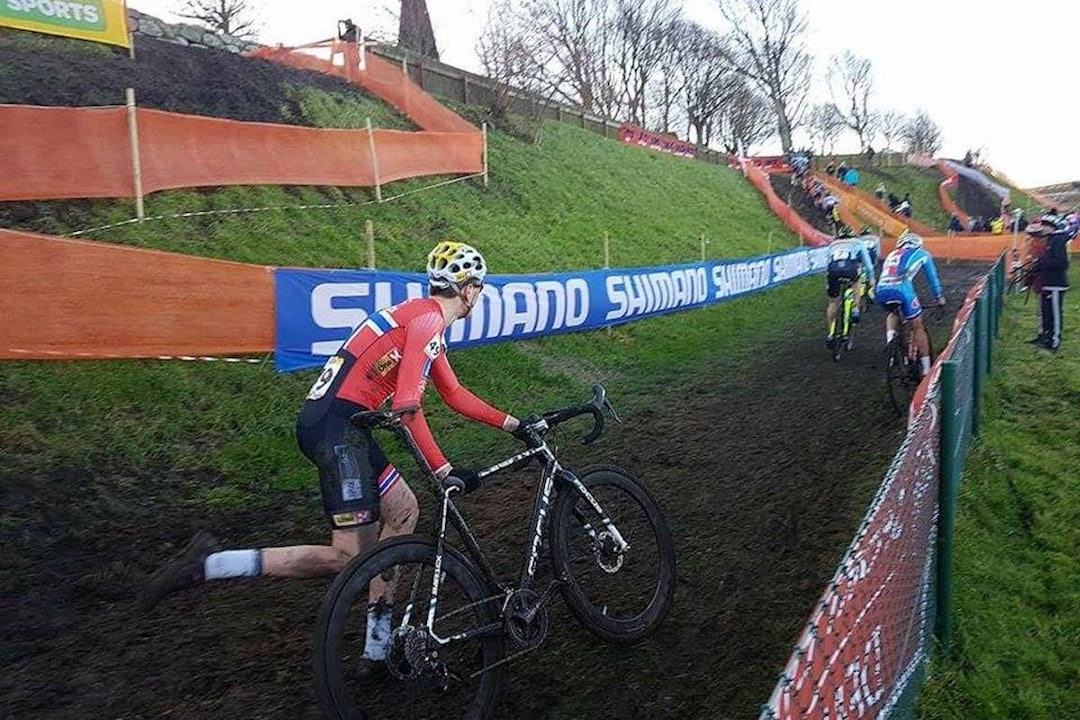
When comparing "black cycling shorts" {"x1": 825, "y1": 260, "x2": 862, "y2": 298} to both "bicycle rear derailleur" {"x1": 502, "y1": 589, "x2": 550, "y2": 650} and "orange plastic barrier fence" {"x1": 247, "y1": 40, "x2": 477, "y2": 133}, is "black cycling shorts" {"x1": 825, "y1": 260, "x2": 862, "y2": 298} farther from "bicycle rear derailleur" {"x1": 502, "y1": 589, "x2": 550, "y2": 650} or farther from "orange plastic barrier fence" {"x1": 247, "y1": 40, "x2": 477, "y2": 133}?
"orange plastic barrier fence" {"x1": 247, "y1": 40, "x2": 477, "y2": 133}

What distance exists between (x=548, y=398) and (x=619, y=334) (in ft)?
11.8

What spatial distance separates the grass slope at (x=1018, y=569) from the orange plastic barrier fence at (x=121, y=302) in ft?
22.2

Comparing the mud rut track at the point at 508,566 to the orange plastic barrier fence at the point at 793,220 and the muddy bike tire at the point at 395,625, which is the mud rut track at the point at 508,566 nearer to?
the muddy bike tire at the point at 395,625

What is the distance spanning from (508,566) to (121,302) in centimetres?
456

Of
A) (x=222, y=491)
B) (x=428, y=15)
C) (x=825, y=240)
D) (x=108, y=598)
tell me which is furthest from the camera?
(x=428, y=15)

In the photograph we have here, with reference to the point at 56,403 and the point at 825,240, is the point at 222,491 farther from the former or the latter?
the point at 825,240

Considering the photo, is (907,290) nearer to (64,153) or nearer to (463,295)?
(463,295)

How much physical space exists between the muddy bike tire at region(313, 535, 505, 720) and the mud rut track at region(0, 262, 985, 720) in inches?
11.5

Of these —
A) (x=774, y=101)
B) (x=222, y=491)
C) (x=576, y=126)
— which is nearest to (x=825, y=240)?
(x=576, y=126)

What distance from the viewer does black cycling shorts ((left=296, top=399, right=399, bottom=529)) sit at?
12.5ft

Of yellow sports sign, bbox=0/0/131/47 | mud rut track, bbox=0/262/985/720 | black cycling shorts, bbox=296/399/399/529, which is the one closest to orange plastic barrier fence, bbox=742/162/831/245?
yellow sports sign, bbox=0/0/131/47

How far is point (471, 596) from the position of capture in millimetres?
3723

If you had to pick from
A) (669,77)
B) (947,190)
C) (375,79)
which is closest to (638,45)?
(669,77)

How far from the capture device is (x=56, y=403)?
712cm
